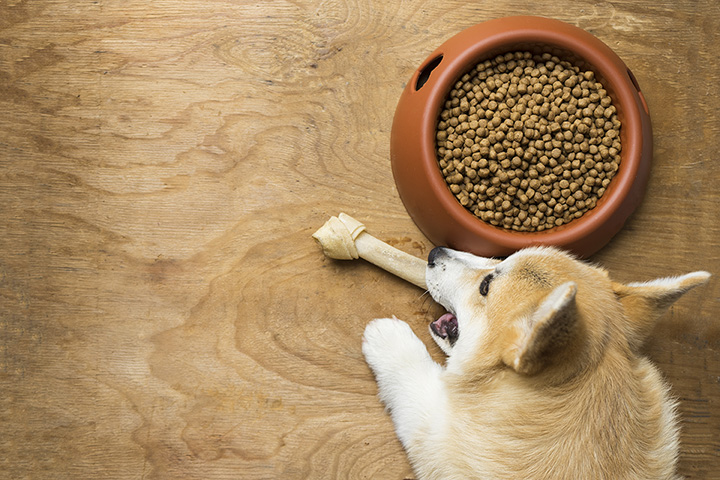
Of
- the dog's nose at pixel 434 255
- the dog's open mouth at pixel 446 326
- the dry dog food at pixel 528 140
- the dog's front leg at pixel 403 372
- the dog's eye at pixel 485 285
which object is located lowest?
the dog's front leg at pixel 403 372

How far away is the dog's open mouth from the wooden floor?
0.09 m

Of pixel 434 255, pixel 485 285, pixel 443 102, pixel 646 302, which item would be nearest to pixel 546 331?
pixel 485 285

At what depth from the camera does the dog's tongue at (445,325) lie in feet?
6.35

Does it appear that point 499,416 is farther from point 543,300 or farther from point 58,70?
point 58,70

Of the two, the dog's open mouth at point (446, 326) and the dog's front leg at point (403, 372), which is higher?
the dog's open mouth at point (446, 326)

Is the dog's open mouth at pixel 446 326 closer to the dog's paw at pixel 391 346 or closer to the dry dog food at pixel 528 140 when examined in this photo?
the dog's paw at pixel 391 346

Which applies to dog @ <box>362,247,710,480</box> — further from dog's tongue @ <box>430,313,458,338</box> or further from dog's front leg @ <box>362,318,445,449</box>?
dog's tongue @ <box>430,313,458,338</box>

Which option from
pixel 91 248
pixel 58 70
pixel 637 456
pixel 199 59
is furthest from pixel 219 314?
pixel 637 456

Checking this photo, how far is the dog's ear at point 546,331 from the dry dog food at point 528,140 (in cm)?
54

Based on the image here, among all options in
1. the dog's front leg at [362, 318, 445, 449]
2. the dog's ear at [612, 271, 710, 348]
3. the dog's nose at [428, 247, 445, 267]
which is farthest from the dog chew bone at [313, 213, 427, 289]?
the dog's ear at [612, 271, 710, 348]

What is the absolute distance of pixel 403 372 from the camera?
192 cm

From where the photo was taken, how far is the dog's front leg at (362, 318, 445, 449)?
1.84 meters

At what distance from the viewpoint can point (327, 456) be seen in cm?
199

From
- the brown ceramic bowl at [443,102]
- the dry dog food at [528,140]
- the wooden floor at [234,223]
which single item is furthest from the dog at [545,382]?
the wooden floor at [234,223]
